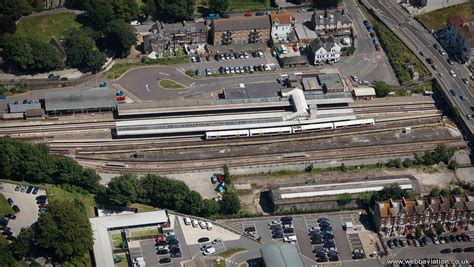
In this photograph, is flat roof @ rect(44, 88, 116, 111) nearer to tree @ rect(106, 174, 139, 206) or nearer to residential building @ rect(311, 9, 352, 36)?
tree @ rect(106, 174, 139, 206)

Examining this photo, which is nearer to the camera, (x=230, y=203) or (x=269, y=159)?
(x=230, y=203)

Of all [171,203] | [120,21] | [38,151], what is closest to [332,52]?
[120,21]

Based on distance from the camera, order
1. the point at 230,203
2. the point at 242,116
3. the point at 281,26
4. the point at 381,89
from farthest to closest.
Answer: the point at 281,26 → the point at 381,89 → the point at 242,116 → the point at 230,203

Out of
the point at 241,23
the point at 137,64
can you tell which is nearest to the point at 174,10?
the point at 241,23

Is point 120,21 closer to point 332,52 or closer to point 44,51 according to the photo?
point 44,51

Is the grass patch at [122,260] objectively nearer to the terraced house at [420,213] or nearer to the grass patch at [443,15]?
the terraced house at [420,213]

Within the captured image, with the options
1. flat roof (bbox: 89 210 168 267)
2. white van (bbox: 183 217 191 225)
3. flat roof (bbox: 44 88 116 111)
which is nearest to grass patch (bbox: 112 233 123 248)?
flat roof (bbox: 89 210 168 267)

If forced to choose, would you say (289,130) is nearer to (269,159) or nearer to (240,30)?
(269,159)
